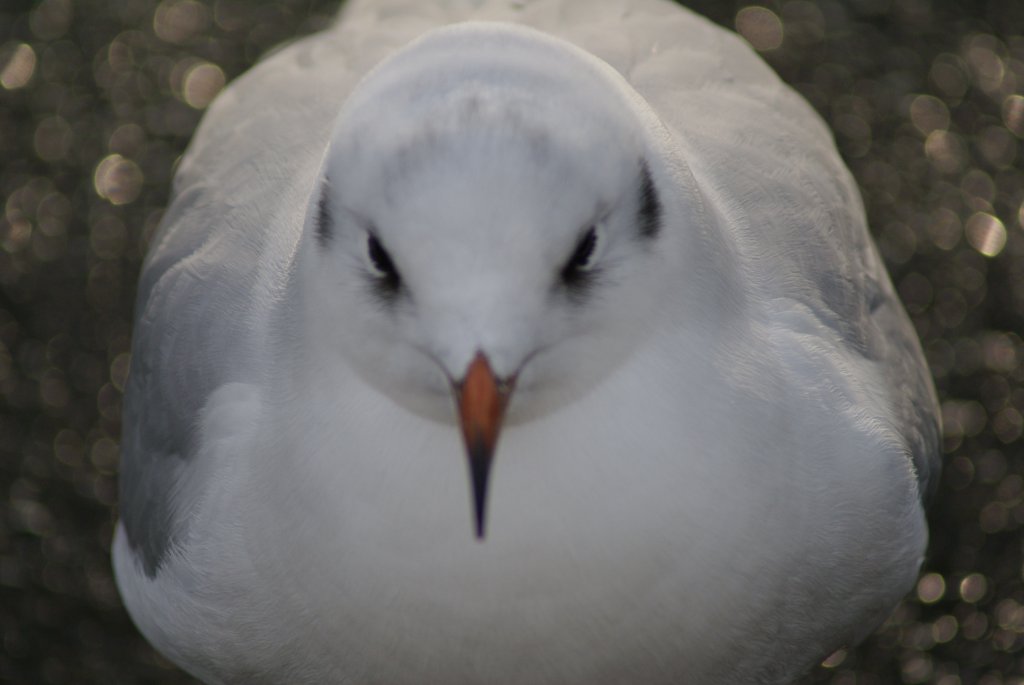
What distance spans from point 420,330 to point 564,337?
0.18m

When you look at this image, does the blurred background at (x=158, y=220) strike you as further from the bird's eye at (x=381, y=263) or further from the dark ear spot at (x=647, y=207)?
the bird's eye at (x=381, y=263)

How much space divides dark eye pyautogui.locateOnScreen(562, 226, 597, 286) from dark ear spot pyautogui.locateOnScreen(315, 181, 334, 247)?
1.00 ft

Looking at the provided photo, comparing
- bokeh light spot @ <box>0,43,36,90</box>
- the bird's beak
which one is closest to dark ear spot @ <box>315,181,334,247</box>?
the bird's beak

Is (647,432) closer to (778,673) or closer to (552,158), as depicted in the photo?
(552,158)

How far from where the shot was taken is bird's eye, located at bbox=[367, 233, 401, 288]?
1.75 m

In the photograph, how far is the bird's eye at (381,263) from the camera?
175cm

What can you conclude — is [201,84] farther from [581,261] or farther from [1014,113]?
[581,261]

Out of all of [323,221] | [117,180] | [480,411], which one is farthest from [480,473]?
[117,180]

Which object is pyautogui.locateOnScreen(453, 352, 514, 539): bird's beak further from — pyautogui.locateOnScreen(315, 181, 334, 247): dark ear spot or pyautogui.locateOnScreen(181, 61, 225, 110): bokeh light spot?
pyautogui.locateOnScreen(181, 61, 225, 110): bokeh light spot

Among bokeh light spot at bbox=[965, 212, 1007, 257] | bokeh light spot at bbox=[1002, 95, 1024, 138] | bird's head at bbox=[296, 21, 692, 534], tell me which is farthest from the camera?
bokeh light spot at bbox=[1002, 95, 1024, 138]

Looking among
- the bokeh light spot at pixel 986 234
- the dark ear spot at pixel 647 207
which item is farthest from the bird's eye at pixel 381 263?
the bokeh light spot at pixel 986 234

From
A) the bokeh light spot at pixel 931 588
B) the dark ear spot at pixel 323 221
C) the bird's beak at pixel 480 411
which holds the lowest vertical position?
the bokeh light spot at pixel 931 588

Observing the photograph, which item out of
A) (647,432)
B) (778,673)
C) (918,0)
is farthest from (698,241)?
(918,0)

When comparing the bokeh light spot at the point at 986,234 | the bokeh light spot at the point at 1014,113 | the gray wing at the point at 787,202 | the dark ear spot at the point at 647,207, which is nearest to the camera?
the dark ear spot at the point at 647,207
